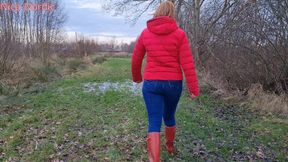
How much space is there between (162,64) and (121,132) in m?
2.42

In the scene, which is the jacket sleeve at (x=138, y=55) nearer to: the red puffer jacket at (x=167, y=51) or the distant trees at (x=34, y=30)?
the red puffer jacket at (x=167, y=51)

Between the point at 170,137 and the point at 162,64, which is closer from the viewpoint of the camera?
the point at 162,64

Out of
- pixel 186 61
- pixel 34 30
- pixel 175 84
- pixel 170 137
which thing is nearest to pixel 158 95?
pixel 175 84

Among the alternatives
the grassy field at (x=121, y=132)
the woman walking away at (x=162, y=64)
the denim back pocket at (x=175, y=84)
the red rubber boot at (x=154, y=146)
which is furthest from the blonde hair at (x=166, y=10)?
the grassy field at (x=121, y=132)

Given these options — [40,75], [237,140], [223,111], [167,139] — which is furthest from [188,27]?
[167,139]

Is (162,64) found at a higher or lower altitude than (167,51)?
lower

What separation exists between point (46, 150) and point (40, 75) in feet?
38.9

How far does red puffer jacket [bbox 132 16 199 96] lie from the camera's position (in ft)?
13.8

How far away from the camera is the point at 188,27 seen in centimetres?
1900

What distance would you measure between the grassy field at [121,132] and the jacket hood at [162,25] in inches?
73.8

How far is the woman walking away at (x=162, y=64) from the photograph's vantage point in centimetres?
420

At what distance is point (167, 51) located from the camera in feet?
13.8

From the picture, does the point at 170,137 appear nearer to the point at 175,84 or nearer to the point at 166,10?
the point at 175,84

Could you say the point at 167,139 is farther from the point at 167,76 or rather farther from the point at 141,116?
the point at 141,116
